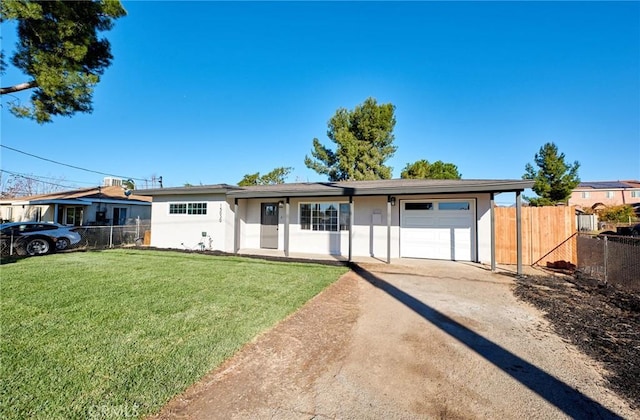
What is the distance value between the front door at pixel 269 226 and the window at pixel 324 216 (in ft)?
4.08

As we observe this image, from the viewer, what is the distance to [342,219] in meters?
10.7

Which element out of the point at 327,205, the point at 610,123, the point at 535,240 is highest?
the point at 610,123

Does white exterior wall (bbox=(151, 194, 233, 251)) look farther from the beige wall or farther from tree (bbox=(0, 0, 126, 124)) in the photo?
the beige wall

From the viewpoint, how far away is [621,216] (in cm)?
2506

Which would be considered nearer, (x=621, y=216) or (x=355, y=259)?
(x=355, y=259)

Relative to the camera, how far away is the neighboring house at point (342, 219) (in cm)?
915

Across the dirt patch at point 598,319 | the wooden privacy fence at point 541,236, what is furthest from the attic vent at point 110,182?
the dirt patch at point 598,319

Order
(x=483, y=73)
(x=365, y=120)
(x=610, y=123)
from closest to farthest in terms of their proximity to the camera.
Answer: (x=483, y=73), (x=610, y=123), (x=365, y=120)

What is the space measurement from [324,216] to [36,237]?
35.4 feet

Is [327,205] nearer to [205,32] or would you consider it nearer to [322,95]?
[205,32]

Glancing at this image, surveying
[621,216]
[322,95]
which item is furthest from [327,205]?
[621,216]

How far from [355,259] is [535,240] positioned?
18.2 feet

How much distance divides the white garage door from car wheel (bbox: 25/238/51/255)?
13188 millimetres

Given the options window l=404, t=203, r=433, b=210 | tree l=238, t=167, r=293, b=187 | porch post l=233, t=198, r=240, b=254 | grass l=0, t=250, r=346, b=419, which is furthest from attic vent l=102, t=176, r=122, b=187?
window l=404, t=203, r=433, b=210
